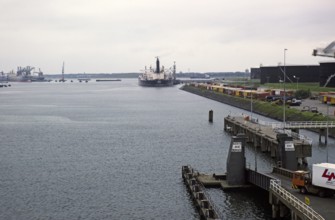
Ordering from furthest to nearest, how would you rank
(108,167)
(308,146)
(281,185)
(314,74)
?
(314,74)
(108,167)
(308,146)
(281,185)

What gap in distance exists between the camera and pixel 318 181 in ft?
108

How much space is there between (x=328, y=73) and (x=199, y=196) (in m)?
112

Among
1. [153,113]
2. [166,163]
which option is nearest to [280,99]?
[153,113]

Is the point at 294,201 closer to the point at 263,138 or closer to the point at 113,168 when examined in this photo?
the point at 113,168

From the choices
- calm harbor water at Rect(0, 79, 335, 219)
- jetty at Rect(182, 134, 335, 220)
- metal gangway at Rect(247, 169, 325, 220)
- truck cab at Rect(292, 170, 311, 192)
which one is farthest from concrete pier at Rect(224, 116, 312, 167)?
truck cab at Rect(292, 170, 311, 192)

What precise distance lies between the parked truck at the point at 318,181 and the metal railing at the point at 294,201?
1.32 m

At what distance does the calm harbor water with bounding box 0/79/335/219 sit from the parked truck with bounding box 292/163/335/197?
156 inches

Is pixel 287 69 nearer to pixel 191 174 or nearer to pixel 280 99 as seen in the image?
pixel 280 99

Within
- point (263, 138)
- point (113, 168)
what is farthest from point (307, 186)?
point (263, 138)

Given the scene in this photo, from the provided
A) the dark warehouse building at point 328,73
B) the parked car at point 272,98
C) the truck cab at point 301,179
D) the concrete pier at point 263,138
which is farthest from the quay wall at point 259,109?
the truck cab at point 301,179

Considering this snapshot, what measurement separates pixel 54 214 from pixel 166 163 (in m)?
19.2

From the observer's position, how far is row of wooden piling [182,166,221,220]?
111ft

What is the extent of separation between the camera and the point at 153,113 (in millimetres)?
118562

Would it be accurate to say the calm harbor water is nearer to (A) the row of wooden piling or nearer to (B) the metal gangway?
(A) the row of wooden piling
